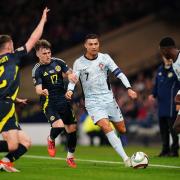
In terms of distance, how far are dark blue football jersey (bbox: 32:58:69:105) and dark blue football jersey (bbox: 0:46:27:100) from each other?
2118 millimetres

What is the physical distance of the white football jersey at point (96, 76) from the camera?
1363 centimetres

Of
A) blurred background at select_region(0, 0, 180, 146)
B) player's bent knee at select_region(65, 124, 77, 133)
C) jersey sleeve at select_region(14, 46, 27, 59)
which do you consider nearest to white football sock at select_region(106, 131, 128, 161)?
player's bent knee at select_region(65, 124, 77, 133)

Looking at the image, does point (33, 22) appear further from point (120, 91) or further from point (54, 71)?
point (54, 71)

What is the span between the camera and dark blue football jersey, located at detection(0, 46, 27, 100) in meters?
11.9

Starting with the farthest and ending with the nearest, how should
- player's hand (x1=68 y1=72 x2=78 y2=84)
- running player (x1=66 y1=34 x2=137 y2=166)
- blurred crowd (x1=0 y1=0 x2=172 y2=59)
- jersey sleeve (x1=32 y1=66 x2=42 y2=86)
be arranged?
blurred crowd (x1=0 y1=0 x2=172 y2=59)
jersey sleeve (x1=32 y1=66 x2=42 y2=86)
running player (x1=66 y1=34 x2=137 y2=166)
player's hand (x1=68 y1=72 x2=78 y2=84)

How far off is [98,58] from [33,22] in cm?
1782

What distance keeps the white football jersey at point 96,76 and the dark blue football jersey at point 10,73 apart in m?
1.91

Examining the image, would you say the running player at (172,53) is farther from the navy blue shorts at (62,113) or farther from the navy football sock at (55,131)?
the navy football sock at (55,131)

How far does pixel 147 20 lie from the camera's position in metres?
31.3

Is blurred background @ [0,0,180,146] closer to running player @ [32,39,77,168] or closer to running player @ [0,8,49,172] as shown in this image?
running player @ [32,39,77,168]

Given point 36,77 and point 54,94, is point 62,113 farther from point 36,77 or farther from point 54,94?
point 36,77

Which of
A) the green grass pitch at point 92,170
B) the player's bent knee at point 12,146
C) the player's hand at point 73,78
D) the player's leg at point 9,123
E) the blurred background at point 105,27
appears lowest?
the green grass pitch at point 92,170

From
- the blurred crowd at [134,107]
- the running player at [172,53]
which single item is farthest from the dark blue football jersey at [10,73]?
the blurred crowd at [134,107]

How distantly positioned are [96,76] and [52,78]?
954mm
